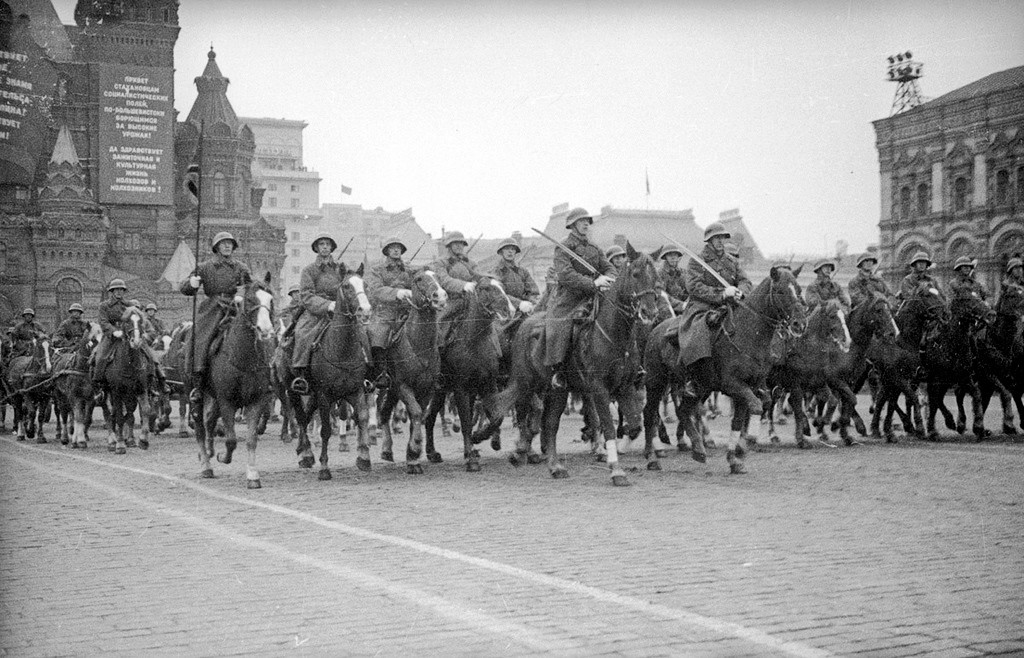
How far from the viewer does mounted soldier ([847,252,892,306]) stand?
1958cm

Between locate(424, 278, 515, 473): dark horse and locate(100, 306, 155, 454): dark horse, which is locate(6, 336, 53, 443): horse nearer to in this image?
locate(100, 306, 155, 454): dark horse

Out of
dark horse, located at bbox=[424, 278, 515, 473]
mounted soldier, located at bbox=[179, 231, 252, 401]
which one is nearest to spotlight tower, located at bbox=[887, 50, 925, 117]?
dark horse, located at bbox=[424, 278, 515, 473]

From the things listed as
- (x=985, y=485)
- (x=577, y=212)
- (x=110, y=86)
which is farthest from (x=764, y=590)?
(x=110, y=86)

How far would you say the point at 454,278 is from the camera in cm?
1617

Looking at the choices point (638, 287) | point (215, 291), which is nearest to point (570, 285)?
point (638, 287)

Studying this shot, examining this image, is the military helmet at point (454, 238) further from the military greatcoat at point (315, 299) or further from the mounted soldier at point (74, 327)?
the mounted soldier at point (74, 327)

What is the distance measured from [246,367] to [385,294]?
91.5 inches

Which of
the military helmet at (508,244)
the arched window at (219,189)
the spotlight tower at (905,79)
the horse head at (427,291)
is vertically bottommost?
the horse head at (427,291)

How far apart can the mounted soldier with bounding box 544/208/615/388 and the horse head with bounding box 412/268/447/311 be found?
1.48 m

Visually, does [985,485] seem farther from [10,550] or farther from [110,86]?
[110,86]

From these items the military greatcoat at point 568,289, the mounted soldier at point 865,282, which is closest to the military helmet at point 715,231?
the military greatcoat at point 568,289

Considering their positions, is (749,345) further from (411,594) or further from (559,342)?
(411,594)

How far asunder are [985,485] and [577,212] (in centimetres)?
586

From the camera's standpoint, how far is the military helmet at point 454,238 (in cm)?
1653
